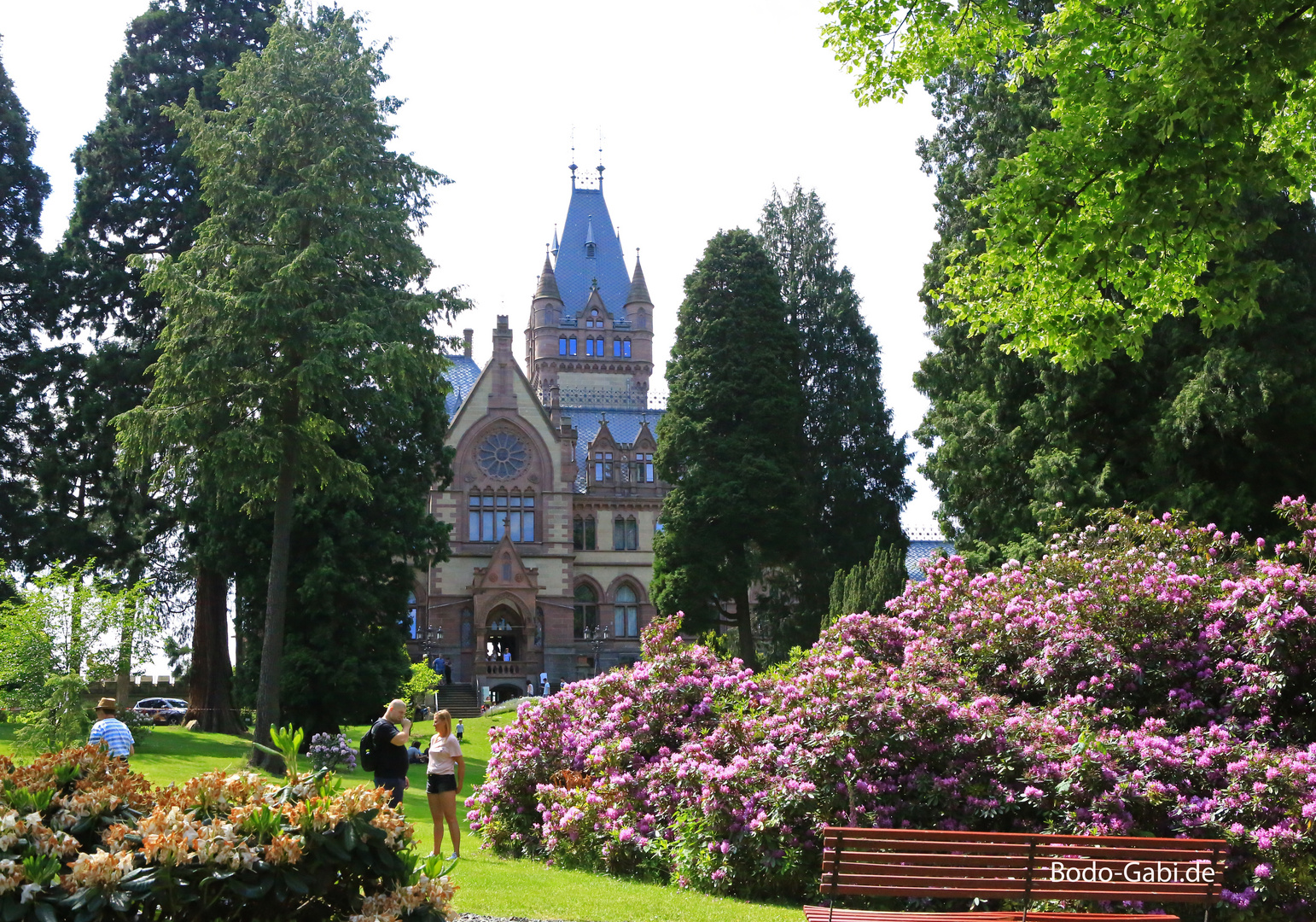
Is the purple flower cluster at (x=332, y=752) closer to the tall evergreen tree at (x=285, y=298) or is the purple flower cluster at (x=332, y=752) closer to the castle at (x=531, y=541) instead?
the tall evergreen tree at (x=285, y=298)

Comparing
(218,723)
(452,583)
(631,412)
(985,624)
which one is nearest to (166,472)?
(218,723)

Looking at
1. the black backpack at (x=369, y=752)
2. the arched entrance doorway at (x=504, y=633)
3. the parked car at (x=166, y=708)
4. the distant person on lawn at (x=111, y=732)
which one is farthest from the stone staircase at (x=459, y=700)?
the black backpack at (x=369, y=752)

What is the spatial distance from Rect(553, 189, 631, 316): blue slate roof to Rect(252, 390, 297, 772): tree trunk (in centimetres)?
5487

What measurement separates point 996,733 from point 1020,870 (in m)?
4.43

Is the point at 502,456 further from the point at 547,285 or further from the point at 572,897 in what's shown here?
the point at 572,897

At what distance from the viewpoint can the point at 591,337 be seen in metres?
77.1

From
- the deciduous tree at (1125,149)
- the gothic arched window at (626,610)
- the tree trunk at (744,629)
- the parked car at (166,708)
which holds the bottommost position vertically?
the parked car at (166,708)

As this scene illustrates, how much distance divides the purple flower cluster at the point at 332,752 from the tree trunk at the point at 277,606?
2.55ft

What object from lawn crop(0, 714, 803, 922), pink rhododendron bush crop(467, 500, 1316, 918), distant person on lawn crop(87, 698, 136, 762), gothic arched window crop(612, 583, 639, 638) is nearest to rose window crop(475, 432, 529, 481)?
gothic arched window crop(612, 583, 639, 638)

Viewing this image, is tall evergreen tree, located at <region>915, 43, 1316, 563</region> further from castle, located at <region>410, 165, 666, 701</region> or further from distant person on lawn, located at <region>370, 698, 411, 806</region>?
castle, located at <region>410, 165, 666, 701</region>

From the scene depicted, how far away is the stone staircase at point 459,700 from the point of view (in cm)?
5047

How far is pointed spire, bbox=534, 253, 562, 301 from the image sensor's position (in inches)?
3029

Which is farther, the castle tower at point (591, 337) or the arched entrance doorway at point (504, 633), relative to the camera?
the castle tower at point (591, 337)

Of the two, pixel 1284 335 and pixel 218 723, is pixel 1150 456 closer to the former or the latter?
pixel 1284 335
